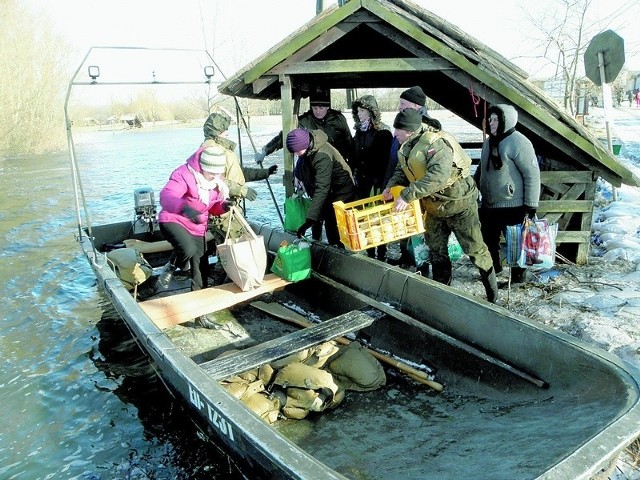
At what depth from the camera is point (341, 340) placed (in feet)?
16.9

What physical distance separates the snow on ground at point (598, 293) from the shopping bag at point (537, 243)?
432 mm

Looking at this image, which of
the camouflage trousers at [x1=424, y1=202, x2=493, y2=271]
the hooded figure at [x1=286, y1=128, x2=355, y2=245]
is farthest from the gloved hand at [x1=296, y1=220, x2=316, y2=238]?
the camouflage trousers at [x1=424, y1=202, x2=493, y2=271]

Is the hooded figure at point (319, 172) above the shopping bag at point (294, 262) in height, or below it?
above

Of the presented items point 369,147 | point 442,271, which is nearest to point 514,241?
→ point 442,271

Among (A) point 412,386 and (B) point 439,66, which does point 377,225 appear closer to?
(A) point 412,386

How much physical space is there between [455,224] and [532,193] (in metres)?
0.94

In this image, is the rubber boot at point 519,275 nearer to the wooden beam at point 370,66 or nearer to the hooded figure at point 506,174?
the hooded figure at point 506,174

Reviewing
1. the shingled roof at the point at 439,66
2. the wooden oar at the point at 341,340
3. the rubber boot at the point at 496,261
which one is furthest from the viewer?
the rubber boot at the point at 496,261

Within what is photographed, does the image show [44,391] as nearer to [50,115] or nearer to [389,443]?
[389,443]

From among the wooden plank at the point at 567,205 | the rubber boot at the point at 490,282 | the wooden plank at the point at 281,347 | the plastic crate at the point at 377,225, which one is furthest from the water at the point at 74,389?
the wooden plank at the point at 567,205

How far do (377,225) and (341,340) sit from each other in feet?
3.80

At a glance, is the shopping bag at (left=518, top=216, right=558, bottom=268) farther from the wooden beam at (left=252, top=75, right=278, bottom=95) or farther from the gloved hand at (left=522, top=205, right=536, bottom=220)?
the wooden beam at (left=252, top=75, right=278, bottom=95)

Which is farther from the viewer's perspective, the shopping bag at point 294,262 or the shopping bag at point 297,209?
the shopping bag at point 297,209

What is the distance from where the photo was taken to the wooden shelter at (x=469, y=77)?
6039 millimetres
